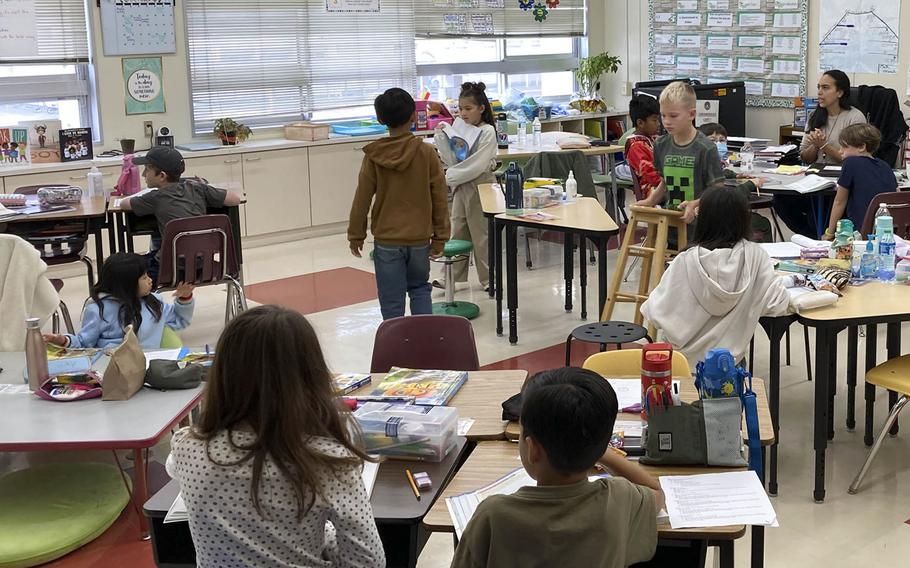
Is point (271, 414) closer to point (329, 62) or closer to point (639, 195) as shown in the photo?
point (639, 195)

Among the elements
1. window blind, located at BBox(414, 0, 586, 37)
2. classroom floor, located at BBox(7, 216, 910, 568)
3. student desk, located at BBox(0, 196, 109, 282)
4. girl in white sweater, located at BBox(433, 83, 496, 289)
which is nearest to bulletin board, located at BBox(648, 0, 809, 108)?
window blind, located at BBox(414, 0, 586, 37)

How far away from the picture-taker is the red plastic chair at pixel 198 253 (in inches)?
210

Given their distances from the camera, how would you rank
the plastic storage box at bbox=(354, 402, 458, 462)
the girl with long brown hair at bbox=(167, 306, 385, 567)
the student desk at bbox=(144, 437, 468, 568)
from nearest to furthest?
the girl with long brown hair at bbox=(167, 306, 385, 567) → the student desk at bbox=(144, 437, 468, 568) → the plastic storage box at bbox=(354, 402, 458, 462)

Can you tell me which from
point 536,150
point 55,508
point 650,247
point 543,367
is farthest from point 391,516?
point 536,150

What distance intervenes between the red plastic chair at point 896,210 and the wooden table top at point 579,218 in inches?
51.2

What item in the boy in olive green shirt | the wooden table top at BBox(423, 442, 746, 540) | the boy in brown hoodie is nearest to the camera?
the boy in olive green shirt

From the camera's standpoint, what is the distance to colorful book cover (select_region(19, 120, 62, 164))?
297 inches

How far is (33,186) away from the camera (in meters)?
6.89

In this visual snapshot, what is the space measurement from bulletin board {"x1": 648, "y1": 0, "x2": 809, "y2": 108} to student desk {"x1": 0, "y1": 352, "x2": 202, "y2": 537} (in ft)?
24.3

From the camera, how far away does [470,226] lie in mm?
6848

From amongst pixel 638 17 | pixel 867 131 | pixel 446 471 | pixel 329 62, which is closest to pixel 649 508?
pixel 446 471

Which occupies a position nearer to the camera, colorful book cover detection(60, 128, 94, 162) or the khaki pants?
the khaki pants

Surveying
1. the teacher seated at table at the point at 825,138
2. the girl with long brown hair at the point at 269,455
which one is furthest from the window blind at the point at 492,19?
the girl with long brown hair at the point at 269,455

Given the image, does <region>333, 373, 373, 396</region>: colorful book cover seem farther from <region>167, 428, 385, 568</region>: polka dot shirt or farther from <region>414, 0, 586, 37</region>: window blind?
<region>414, 0, 586, 37</region>: window blind
